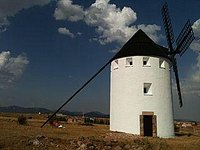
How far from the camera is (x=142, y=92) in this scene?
26484 mm

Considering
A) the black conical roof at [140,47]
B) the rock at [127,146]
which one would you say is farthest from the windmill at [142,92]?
the rock at [127,146]

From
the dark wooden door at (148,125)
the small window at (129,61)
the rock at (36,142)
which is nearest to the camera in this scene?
the rock at (36,142)

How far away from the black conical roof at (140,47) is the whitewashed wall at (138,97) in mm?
502

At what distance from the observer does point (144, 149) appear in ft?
60.3

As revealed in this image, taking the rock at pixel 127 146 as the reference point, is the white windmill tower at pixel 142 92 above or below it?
above

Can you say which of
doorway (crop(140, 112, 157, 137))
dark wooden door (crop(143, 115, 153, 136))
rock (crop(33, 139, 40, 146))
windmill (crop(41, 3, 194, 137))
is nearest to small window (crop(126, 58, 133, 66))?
windmill (crop(41, 3, 194, 137))

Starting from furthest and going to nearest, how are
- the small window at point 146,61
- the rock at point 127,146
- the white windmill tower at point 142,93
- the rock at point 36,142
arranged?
the small window at point 146,61 → the white windmill tower at point 142,93 → the rock at point 127,146 → the rock at point 36,142

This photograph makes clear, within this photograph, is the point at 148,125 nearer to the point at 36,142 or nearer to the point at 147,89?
the point at 147,89

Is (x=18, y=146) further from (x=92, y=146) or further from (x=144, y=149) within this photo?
(x=144, y=149)

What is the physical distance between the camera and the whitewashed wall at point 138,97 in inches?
1036

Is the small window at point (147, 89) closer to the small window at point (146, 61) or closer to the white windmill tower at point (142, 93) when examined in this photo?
the white windmill tower at point (142, 93)

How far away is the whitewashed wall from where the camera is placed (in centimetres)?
2631

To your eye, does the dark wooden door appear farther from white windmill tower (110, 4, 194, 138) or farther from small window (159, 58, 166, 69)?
small window (159, 58, 166, 69)

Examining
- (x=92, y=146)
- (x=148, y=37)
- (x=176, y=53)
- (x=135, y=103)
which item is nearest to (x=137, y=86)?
(x=135, y=103)
